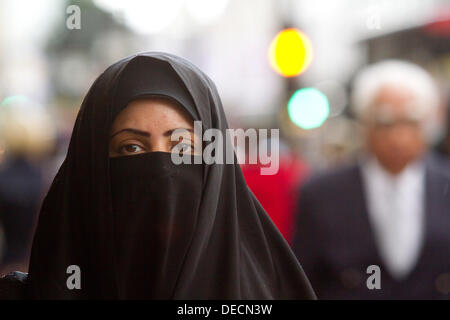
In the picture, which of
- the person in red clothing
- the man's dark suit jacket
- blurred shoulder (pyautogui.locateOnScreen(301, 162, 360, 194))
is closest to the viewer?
the man's dark suit jacket

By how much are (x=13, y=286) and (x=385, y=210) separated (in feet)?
4.94

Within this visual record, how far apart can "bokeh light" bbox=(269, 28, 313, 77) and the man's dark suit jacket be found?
231 centimetres

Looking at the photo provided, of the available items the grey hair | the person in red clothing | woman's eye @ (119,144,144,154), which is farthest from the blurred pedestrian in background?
the grey hair

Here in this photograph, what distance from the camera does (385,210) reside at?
8.55 ft

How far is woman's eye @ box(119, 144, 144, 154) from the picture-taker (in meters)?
1.52

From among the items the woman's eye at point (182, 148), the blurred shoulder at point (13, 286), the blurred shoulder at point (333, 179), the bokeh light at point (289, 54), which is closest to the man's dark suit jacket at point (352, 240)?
the blurred shoulder at point (333, 179)

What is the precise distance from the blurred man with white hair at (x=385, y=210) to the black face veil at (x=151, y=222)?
0.62m

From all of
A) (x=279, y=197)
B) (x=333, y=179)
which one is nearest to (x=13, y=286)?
(x=279, y=197)

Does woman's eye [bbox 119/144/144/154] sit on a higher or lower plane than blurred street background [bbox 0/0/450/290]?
lower

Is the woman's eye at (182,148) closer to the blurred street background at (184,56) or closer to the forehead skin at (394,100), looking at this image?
the blurred street background at (184,56)

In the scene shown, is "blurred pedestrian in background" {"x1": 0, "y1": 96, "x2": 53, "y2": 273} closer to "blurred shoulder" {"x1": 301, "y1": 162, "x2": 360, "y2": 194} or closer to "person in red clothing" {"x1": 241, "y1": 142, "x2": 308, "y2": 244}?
"person in red clothing" {"x1": 241, "y1": 142, "x2": 308, "y2": 244}

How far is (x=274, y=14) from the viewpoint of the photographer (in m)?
5.14

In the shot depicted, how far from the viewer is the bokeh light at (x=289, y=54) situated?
16.9 feet
